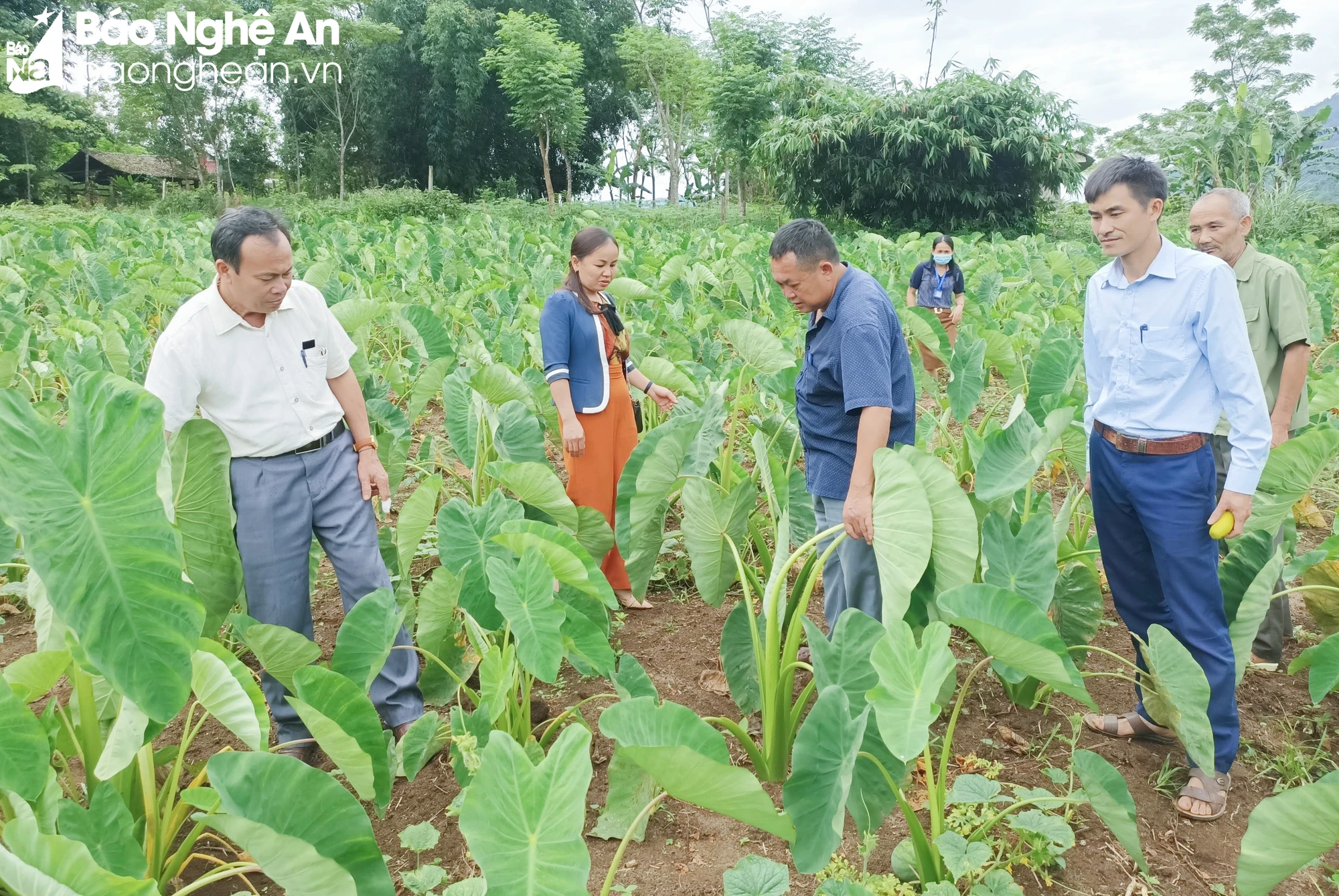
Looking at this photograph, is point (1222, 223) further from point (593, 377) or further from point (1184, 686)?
point (593, 377)

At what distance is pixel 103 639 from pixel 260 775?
0.32m

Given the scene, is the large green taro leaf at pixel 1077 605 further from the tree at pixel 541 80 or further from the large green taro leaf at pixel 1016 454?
the tree at pixel 541 80

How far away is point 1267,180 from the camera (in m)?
18.3

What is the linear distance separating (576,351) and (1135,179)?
5.75 feet

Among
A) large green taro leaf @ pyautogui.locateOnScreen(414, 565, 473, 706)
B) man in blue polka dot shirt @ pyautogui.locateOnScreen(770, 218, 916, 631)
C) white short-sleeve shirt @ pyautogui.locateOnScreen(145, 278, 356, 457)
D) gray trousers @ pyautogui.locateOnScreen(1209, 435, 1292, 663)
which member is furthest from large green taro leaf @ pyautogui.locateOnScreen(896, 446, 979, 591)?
white short-sleeve shirt @ pyautogui.locateOnScreen(145, 278, 356, 457)

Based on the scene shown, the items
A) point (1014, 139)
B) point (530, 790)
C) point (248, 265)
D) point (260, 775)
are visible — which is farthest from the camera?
point (1014, 139)

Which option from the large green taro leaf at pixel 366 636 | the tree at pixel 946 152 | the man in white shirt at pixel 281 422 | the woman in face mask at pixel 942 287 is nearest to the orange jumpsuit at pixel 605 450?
the man in white shirt at pixel 281 422

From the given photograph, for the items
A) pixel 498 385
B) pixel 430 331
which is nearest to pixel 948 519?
pixel 498 385

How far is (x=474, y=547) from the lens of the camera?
226cm

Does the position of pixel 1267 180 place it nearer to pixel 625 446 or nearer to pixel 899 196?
Result: pixel 899 196

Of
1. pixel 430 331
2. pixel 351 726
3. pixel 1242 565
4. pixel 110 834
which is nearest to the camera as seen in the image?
pixel 110 834

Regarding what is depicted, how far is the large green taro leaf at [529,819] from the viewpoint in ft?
4.41

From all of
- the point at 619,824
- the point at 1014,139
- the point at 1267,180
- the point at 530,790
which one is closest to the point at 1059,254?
the point at 619,824

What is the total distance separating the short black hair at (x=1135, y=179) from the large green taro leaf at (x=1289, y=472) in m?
0.70
